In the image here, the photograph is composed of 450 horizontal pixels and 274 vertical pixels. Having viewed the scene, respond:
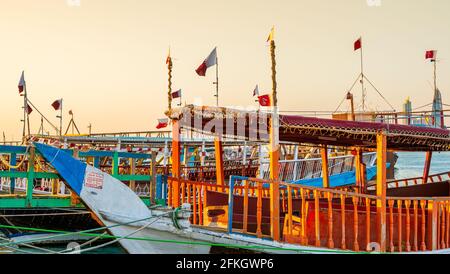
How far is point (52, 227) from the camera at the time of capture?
41.1 ft

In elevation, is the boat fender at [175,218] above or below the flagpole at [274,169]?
below

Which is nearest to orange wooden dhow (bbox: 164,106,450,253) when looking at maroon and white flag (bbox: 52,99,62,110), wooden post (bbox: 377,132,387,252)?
wooden post (bbox: 377,132,387,252)

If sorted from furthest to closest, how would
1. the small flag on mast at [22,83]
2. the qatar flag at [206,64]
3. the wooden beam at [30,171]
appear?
the small flag on mast at [22,83], the qatar flag at [206,64], the wooden beam at [30,171]

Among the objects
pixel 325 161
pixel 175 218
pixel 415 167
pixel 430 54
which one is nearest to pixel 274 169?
pixel 175 218

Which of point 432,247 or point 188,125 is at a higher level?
point 188,125

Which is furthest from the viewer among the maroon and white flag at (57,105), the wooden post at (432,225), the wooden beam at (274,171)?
the maroon and white flag at (57,105)

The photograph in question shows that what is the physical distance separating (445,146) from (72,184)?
7.21 metres

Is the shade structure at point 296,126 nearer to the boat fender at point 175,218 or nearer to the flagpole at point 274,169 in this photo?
the flagpole at point 274,169

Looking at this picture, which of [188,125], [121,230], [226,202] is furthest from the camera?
[226,202]

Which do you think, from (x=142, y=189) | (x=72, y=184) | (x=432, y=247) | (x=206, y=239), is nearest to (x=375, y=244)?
A: (x=432, y=247)

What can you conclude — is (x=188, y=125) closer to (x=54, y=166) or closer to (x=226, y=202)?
(x=226, y=202)

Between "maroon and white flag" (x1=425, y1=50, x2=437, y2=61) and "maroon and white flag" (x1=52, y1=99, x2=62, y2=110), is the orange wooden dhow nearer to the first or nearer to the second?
"maroon and white flag" (x1=425, y1=50, x2=437, y2=61)

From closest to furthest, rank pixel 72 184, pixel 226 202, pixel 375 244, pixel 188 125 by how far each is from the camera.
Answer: pixel 72 184, pixel 375 244, pixel 188 125, pixel 226 202

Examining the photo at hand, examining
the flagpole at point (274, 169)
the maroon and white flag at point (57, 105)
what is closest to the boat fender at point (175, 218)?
the flagpole at point (274, 169)
